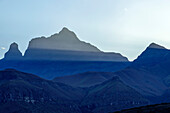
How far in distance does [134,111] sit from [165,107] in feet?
31.4

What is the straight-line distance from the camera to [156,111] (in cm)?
9806

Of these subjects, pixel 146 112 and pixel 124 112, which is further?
pixel 124 112

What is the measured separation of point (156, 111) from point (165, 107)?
628 cm

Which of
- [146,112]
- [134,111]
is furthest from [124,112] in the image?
[146,112]

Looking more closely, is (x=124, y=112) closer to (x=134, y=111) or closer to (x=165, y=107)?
(x=134, y=111)

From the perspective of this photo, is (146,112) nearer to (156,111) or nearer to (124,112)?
(156,111)

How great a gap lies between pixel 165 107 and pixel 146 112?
7.36m

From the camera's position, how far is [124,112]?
108812 millimetres

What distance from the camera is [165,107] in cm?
10312

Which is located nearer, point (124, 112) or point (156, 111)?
point (156, 111)

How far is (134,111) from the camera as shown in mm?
106875

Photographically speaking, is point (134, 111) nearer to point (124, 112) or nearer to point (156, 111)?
point (124, 112)

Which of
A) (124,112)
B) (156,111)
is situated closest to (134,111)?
(124,112)

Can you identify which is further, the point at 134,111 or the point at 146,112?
the point at 134,111
